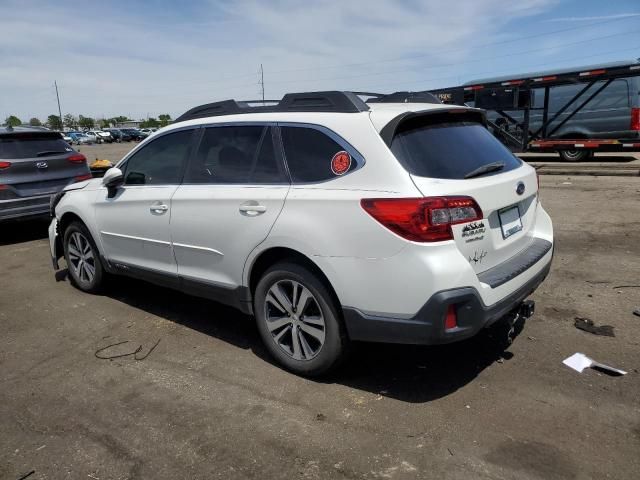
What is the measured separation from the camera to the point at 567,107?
1605cm

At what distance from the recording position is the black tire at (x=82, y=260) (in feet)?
17.0

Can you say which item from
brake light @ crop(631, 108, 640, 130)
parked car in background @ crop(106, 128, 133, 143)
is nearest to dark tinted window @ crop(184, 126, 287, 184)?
brake light @ crop(631, 108, 640, 130)

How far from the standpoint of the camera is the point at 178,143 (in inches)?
169

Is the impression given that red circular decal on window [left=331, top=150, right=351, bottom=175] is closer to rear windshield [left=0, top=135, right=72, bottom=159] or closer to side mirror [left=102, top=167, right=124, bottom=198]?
side mirror [left=102, top=167, right=124, bottom=198]

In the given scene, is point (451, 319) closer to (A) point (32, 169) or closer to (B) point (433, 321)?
(B) point (433, 321)

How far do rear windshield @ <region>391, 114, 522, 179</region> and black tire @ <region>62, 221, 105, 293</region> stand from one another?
3401mm

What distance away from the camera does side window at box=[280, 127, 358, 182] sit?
320 cm

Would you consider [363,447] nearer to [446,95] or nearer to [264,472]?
[264,472]

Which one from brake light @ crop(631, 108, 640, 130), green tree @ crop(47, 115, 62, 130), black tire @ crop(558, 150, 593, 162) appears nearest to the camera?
brake light @ crop(631, 108, 640, 130)

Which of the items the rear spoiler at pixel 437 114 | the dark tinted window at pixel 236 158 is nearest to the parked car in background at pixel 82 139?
the dark tinted window at pixel 236 158

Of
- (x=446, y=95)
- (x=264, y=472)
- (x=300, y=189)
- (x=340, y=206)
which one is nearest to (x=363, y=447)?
(x=264, y=472)

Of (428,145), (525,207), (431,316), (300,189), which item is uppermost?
(428,145)

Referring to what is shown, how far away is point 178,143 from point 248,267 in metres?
1.36

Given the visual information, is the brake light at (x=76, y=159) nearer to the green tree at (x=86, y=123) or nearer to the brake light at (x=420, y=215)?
the brake light at (x=420, y=215)
